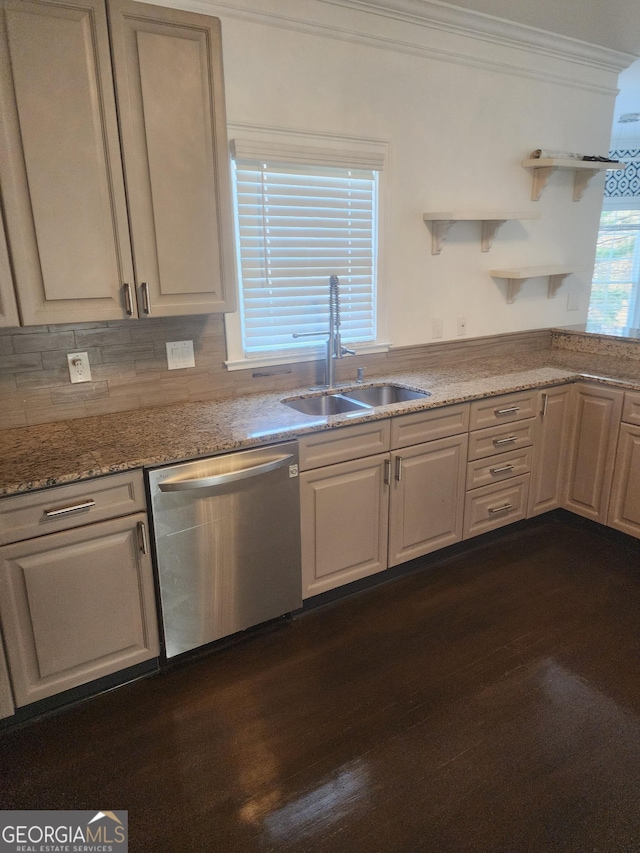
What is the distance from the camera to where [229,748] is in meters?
1.83

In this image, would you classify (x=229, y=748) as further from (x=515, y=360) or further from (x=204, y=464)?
(x=515, y=360)

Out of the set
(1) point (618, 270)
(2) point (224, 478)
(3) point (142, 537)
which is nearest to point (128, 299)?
(2) point (224, 478)

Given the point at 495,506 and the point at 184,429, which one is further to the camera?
the point at 495,506

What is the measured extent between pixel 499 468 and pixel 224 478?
5.33ft

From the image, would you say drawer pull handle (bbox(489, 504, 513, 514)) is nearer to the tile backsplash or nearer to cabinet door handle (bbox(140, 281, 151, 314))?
the tile backsplash

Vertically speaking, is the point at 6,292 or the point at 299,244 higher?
the point at 299,244

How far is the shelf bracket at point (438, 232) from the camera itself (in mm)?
3111

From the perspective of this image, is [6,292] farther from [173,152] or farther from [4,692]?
[4,692]

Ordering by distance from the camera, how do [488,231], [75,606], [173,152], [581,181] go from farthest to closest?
[581,181] → [488,231] → [173,152] → [75,606]

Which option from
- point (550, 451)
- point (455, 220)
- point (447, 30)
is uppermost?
point (447, 30)

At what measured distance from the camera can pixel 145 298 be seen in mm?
2072

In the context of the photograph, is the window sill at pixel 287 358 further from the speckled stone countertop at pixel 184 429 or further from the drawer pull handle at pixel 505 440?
the drawer pull handle at pixel 505 440

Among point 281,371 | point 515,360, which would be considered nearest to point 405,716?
point 281,371

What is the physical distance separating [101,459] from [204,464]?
0.35 m
